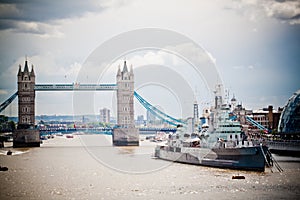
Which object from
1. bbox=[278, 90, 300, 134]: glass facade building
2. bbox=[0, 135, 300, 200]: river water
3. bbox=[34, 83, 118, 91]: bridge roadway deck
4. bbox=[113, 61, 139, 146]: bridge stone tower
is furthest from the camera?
bbox=[34, 83, 118, 91]: bridge roadway deck

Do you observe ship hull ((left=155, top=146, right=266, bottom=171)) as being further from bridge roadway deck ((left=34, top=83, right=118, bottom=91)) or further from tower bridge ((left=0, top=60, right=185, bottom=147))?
bridge roadway deck ((left=34, top=83, right=118, bottom=91))

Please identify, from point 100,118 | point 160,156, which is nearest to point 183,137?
point 160,156

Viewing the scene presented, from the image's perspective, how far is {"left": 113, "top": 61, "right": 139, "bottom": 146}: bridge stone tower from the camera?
211ft

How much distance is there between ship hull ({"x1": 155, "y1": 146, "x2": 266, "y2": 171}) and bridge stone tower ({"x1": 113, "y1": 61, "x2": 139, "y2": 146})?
84.8ft

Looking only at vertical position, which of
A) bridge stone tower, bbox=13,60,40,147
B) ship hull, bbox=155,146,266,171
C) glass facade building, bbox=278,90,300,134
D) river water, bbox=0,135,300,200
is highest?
bridge stone tower, bbox=13,60,40,147

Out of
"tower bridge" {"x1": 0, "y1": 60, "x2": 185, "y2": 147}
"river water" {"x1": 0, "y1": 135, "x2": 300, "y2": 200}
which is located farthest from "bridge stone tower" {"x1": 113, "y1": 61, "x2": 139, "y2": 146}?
"river water" {"x1": 0, "y1": 135, "x2": 300, "y2": 200}

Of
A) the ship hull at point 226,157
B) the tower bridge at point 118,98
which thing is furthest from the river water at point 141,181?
the tower bridge at point 118,98

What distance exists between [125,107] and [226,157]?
3675 cm

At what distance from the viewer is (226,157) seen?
108ft

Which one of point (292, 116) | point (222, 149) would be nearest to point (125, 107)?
point (292, 116)

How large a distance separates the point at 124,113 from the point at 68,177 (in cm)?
3887

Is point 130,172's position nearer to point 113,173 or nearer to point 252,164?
point 113,173

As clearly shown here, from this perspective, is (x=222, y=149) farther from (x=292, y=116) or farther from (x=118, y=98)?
(x=118, y=98)

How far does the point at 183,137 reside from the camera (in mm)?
42562
